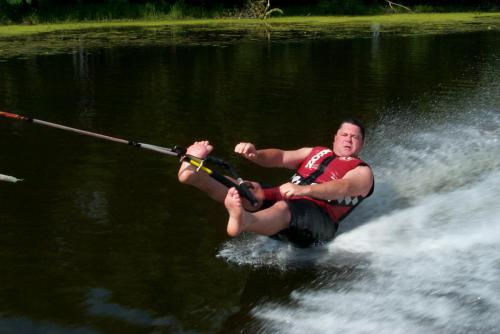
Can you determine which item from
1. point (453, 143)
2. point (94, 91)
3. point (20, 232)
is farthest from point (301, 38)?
point (20, 232)

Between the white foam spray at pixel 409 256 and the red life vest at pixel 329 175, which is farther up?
the red life vest at pixel 329 175

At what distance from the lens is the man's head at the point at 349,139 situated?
504cm

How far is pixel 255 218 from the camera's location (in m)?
4.10

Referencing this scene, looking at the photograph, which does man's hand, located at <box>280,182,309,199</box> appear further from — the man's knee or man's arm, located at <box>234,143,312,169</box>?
man's arm, located at <box>234,143,312,169</box>

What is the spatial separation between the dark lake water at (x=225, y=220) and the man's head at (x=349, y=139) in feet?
1.88

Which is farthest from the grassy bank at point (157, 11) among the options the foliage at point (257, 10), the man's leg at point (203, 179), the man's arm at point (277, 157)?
the man's leg at point (203, 179)

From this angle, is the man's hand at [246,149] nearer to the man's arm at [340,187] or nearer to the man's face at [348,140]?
the man's arm at [340,187]

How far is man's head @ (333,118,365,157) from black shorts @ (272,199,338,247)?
0.63 metres

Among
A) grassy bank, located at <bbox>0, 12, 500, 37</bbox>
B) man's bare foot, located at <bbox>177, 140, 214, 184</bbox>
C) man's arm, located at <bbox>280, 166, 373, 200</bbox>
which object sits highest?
grassy bank, located at <bbox>0, 12, 500, 37</bbox>

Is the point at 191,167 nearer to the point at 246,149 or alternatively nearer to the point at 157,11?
the point at 246,149

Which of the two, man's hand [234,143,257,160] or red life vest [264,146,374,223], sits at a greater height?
man's hand [234,143,257,160]

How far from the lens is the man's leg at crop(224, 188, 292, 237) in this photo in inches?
154

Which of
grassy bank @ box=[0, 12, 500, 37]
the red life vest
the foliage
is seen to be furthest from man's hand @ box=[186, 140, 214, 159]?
the foliage

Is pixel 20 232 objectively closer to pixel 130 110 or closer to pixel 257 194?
pixel 257 194
